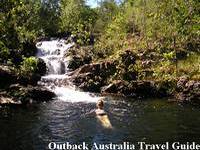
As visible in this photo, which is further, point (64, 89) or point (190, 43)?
point (190, 43)

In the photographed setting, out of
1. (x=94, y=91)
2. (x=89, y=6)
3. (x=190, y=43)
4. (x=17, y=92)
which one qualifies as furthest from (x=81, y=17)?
(x=17, y=92)

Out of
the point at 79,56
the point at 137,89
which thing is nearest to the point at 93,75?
the point at 137,89

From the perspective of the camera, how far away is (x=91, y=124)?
30.4 m

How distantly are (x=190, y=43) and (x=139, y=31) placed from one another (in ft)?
73.3

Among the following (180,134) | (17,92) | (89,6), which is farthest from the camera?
(89,6)

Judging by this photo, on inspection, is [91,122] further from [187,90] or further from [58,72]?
[58,72]

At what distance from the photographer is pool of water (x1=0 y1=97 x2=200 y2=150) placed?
2606 centimetres

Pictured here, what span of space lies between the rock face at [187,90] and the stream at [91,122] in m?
A: 2.83

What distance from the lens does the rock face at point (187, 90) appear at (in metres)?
44.9

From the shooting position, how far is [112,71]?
5638cm

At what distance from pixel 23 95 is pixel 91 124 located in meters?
13.0

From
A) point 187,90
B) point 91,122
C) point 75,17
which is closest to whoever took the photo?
point 91,122

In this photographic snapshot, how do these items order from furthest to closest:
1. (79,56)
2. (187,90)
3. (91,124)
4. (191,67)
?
(79,56) → (191,67) → (187,90) → (91,124)

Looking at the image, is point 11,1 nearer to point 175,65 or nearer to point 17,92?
point 17,92
